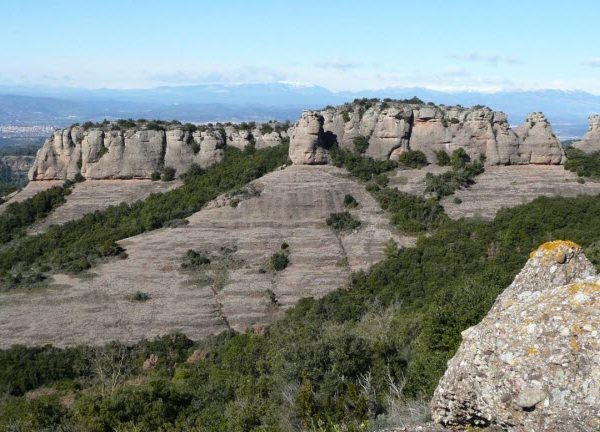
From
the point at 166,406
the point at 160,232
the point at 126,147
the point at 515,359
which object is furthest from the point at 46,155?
the point at 515,359

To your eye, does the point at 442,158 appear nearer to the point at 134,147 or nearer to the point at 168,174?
the point at 168,174

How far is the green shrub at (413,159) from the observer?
174 feet

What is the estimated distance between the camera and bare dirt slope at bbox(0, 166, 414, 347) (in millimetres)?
32094

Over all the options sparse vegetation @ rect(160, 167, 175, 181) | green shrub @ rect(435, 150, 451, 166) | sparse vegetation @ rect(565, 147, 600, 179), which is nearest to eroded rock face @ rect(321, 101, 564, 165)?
green shrub @ rect(435, 150, 451, 166)

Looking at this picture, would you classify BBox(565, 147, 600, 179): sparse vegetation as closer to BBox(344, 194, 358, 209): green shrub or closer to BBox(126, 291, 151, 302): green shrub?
BBox(344, 194, 358, 209): green shrub

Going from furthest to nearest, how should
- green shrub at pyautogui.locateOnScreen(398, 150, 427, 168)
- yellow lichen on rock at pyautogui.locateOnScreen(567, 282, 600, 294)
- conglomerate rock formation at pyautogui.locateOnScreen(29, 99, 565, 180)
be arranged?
green shrub at pyautogui.locateOnScreen(398, 150, 427, 168) < conglomerate rock formation at pyautogui.locateOnScreen(29, 99, 565, 180) < yellow lichen on rock at pyautogui.locateOnScreen(567, 282, 600, 294)

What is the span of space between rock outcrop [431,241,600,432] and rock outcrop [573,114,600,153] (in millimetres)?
59424

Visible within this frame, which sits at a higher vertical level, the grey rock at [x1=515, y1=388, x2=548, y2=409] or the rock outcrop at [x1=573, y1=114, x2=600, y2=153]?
the rock outcrop at [x1=573, y1=114, x2=600, y2=153]

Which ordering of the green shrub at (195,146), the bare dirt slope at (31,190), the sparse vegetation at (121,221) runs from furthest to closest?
the green shrub at (195,146)
the bare dirt slope at (31,190)
the sparse vegetation at (121,221)

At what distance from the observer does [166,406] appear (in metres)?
18.8

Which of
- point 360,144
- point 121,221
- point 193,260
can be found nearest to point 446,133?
point 360,144

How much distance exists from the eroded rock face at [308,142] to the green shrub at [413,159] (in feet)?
20.5

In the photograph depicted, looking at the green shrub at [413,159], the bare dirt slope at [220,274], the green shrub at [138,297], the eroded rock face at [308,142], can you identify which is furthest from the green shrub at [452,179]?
the green shrub at [138,297]

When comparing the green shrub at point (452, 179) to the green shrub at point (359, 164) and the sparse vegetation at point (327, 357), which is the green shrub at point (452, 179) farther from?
the sparse vegetation at point (327, 357)
